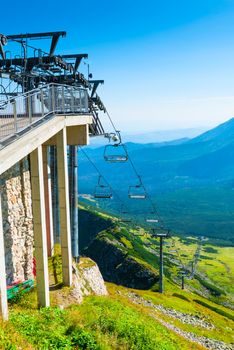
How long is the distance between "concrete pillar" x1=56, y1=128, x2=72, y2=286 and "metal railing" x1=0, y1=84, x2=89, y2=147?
6.59ft

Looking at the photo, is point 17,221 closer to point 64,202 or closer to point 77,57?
point 64,202

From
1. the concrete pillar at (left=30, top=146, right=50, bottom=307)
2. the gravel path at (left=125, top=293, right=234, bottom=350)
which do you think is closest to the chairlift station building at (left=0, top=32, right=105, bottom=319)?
the concrete pillar at (left=30, top=146, right=50, bottom=307)

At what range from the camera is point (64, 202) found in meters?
22.5

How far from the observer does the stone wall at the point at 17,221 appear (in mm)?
19016

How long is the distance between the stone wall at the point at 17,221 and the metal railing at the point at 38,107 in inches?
133

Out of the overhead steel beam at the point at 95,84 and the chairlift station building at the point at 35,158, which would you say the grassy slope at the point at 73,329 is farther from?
the overhead steel beam at the point at 95,84

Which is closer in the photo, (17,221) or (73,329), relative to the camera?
(73,329)

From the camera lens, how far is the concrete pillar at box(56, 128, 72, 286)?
22078mm

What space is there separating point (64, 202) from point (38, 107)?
647 cm

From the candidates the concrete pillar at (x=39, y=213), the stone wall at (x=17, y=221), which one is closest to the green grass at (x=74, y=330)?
the concrete pillar at (x=39, y=213)

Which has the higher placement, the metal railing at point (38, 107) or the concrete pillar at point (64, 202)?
the metal railing at point (38, 107)

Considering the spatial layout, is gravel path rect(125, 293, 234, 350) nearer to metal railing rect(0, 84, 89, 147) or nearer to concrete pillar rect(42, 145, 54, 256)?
concrete pillar rect(42, 145, 54, 256)

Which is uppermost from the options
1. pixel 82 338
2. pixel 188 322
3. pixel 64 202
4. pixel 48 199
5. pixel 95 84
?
pixel 95 84

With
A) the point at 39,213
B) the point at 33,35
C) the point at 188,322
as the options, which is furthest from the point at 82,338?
the point at 188,322
